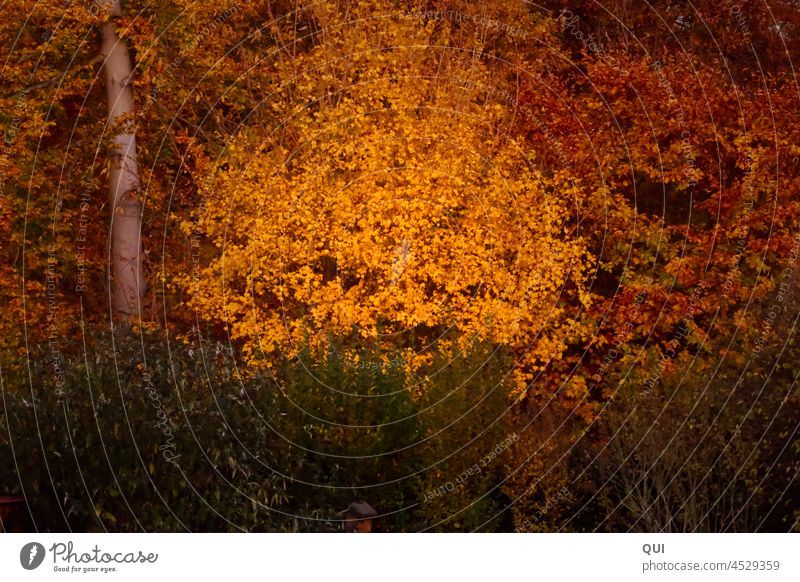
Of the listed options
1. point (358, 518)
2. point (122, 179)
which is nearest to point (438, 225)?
point (122, 179)

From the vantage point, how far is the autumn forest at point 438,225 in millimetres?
16562

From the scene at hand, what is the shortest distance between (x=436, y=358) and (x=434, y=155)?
4671 millimetres

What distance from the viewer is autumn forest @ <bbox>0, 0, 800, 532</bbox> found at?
16.6 m

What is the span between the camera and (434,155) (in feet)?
70.1

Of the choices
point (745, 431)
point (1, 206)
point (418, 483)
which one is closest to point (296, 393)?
point (418, 483)

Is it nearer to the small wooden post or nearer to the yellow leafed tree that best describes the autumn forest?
the yellow leafed tree

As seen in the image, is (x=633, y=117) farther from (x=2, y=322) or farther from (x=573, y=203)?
(x=2, y=322)

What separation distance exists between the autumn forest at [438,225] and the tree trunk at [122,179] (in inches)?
2.1

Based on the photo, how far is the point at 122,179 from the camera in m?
20.8
